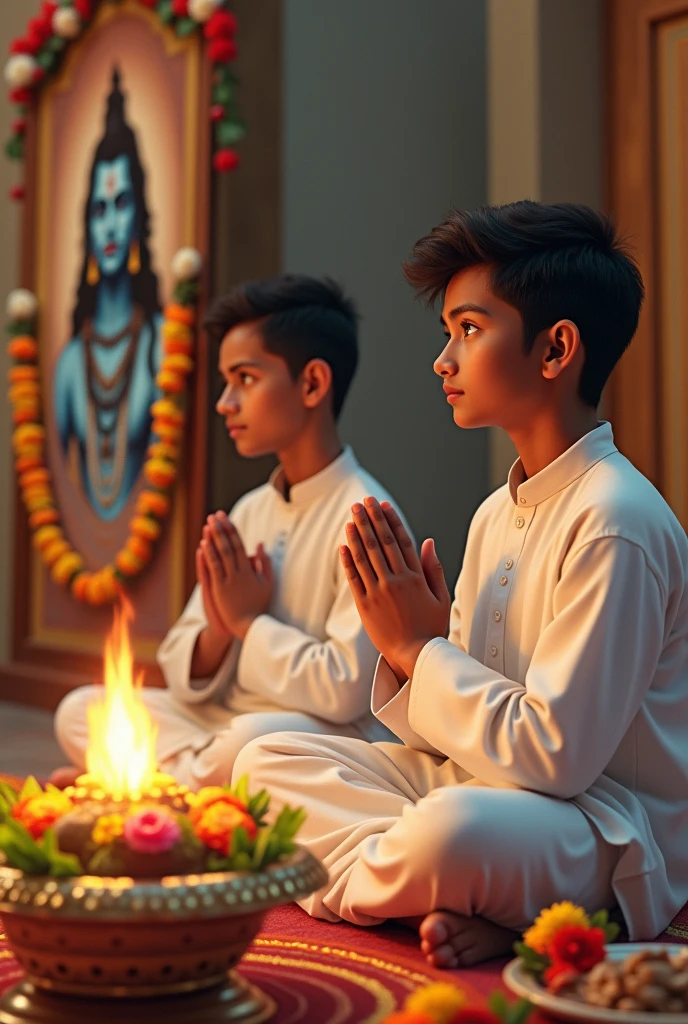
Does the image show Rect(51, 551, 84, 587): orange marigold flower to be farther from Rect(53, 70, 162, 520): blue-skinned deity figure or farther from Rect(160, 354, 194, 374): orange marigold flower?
Rect(160, 354, 194, 374): orange marigold flower

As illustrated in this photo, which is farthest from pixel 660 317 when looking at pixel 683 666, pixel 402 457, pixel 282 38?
pixel 683 666

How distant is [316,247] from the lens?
4383 millimetres

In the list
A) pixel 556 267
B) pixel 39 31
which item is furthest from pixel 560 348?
pixel 39 31

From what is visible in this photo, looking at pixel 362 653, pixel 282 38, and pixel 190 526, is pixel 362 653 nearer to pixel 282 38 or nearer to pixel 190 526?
pixel 190 526

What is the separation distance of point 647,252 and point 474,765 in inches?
104

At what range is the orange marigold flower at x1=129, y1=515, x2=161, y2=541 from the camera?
463 centimetres

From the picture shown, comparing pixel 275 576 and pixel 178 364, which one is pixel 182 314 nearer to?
pixel 178 364

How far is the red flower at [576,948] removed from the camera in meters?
1.65

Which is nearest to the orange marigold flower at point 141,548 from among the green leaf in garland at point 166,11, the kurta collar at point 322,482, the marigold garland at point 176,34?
the marigold garland at point 176,34

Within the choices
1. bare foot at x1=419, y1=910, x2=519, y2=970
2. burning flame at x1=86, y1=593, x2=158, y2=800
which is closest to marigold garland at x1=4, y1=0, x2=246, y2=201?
burning flame at x1=86, y1=593, x2=158, y2=800

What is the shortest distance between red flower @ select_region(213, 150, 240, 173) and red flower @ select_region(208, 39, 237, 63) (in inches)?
11.6

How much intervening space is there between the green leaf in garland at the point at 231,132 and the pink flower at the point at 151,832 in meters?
3.14

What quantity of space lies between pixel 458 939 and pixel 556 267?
1.10 m

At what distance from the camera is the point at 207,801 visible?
5.54 feet
